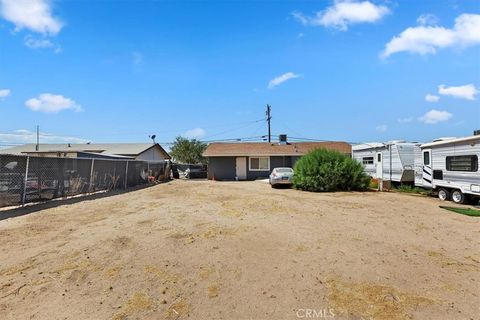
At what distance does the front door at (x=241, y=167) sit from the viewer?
1151 inches

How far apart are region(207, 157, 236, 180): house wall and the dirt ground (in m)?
21.2

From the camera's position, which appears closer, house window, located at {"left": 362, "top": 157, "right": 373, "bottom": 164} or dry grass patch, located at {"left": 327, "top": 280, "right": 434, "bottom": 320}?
dry grass patch, located at {"left": 327, "top": 280, "right": 434, "bottom": 320}

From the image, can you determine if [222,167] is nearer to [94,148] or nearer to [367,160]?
[367,160]

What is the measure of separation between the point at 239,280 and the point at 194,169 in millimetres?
30157

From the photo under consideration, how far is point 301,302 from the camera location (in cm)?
348

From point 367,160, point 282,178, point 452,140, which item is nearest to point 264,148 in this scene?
point 367,160

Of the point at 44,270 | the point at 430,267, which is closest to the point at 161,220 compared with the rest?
the point at 44,270

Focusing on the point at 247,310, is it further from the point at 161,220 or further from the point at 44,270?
the point at 161,220

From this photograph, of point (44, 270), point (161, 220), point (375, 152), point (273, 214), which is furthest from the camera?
point (375, 152)

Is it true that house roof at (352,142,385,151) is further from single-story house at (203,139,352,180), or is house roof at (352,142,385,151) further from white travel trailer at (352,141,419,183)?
single-story house at (203,139,352,180)

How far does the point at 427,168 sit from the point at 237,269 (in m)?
13.7

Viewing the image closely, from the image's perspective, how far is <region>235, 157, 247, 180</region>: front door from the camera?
95.9 ft

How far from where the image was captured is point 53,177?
11602mm

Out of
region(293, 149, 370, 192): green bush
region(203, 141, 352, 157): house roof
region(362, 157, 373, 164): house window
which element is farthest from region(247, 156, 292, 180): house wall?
region(293, 149, 370, 192): green bush
